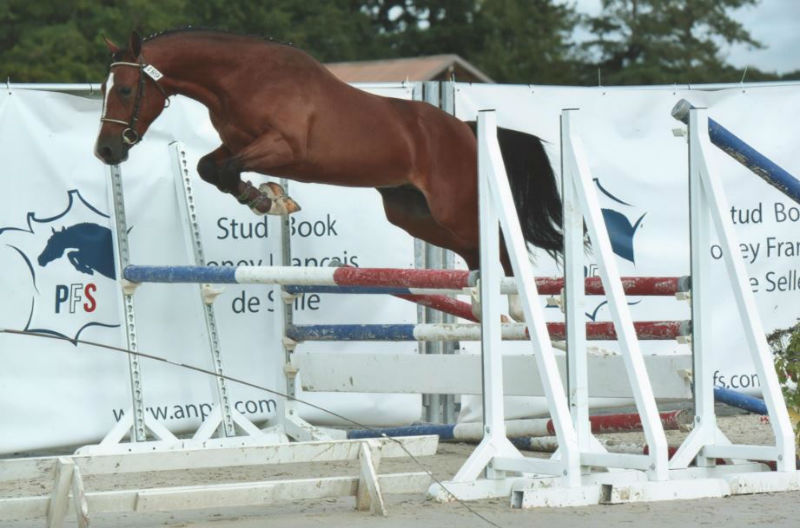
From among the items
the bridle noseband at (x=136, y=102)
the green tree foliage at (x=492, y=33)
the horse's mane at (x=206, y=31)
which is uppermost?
the green tree foliage at (x=492, y=33)

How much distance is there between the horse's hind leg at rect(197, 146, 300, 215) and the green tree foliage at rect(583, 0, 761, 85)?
36.3 metres

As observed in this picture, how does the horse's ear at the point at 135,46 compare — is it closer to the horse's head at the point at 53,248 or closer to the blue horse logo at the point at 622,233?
the horse's head at the point at 53,248

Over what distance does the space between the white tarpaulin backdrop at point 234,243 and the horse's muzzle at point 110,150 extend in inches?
37.2

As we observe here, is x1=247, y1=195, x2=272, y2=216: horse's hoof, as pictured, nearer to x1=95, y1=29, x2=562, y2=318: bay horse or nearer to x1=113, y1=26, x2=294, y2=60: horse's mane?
x1=95, y1=29, x2=562, y2=318: bay horse

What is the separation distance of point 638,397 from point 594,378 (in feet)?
3.44

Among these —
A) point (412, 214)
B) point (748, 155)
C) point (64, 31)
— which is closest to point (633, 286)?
point (748, 155)

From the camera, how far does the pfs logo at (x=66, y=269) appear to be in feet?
21.0

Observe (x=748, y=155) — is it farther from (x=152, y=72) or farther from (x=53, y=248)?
(x=53, y=248)

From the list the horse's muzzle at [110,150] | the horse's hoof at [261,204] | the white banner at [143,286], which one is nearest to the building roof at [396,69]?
the white banner at [143,286]

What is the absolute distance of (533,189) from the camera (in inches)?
263

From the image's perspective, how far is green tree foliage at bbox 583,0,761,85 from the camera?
42281 mm

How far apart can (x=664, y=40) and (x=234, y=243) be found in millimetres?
38994

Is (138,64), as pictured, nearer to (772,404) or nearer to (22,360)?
(22,360)

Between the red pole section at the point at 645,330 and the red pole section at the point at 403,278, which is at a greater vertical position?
the red pole section at the point at 403,278
